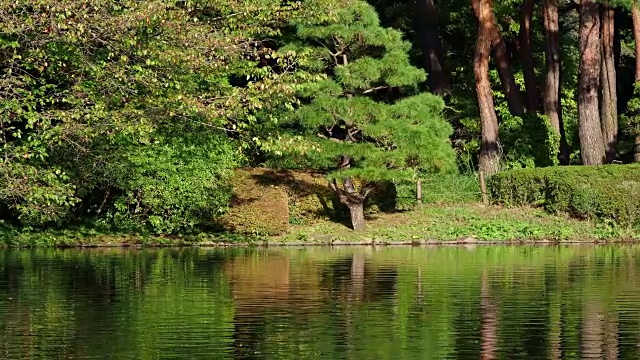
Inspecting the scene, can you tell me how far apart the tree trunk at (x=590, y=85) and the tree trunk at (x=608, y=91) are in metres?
1.74

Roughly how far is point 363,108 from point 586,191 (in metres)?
6.17

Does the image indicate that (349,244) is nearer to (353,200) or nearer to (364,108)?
(353,200)

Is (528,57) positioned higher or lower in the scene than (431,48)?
lower

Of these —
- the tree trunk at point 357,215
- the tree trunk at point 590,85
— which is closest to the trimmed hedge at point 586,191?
the tree trunk at point 590,85

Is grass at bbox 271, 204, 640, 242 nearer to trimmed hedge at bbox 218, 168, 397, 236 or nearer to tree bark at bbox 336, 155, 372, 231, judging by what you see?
tree bark at bbox 336, 155, 372, 231

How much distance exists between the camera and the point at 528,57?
135 ft

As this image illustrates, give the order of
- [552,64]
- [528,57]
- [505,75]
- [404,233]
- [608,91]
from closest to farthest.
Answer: [404,233] < [608,91] < [552,64] < [505,75] < [528,57]

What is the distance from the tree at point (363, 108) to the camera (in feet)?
104

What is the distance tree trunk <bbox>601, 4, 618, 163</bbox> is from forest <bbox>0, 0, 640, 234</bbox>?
0.07 meters

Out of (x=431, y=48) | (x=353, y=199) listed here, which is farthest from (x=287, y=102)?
(x=431, y=48)

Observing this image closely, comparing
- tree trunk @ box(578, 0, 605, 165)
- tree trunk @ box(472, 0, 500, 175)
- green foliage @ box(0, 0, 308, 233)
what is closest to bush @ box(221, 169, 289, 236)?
green foliage @ box(0, 0, 308, 233)

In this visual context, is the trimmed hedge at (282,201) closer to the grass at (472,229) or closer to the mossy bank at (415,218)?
the mossy bank at (415,218)

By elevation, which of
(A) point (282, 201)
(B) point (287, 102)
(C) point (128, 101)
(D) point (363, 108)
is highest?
(D) point (363, 108)

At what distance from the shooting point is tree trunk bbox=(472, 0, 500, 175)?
120 ft
